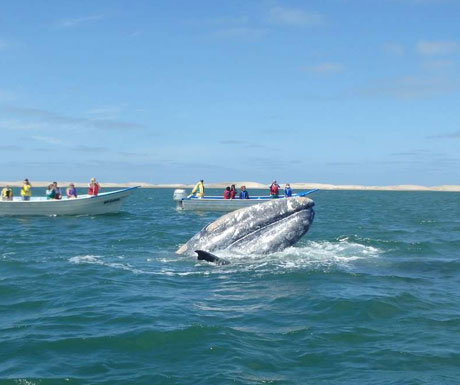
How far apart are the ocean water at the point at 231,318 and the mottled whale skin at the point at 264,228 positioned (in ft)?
1.32

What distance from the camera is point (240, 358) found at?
7.28 meters

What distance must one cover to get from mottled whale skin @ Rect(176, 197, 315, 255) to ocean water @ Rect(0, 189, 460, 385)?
403mm

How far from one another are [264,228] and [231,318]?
19.1 ft

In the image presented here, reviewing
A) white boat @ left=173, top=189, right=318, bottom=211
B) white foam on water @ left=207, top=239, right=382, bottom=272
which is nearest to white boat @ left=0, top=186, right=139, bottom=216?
white boat @ left=173, top=189, right=318, bottom=211

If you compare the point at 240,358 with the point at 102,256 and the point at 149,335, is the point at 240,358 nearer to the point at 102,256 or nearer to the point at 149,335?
the point at 149,335

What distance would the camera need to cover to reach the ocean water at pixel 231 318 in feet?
22.5

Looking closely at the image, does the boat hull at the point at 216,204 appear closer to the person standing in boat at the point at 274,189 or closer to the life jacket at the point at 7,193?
the person standing in boat at the point at 274,189

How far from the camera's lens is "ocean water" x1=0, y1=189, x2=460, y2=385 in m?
6.86

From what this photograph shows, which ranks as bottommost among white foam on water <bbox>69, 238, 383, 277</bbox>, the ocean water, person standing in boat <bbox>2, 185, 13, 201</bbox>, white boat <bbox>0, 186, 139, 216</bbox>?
the ocean water

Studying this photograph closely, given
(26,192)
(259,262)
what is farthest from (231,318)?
(26,192)

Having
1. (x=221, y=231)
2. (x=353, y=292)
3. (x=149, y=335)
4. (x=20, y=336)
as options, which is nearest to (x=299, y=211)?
(x=221, y=231)

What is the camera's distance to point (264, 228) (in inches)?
589

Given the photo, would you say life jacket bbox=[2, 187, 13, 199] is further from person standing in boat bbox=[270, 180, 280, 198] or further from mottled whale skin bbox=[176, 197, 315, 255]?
mottled whale skin bbox=[176, 197, 315, 255]

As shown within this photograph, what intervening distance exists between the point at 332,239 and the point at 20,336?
1523cm
